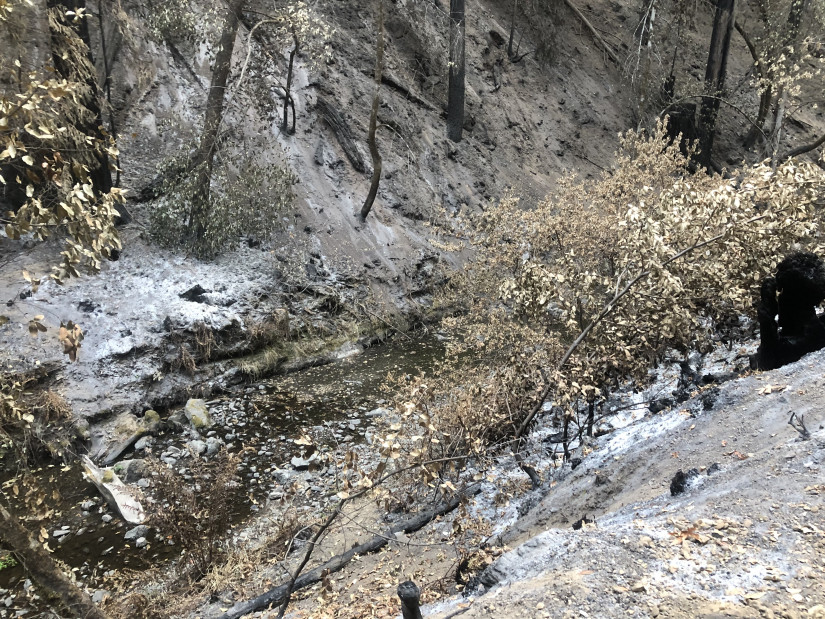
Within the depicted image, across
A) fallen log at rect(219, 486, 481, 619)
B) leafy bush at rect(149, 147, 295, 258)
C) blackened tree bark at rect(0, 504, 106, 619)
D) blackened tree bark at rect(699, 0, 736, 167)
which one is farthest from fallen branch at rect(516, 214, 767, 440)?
blackened tree bark at rect(699, 0, 736, 167)

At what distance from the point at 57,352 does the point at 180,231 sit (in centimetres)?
353

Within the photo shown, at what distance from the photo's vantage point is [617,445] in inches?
248

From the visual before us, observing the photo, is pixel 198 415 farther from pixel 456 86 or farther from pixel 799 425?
pixel 456 86

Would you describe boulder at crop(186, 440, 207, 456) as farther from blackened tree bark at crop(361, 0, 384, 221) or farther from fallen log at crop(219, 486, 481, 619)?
blackened tree bark at crop(361, 0, 384, 221)

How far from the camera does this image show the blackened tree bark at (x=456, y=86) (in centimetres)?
1714

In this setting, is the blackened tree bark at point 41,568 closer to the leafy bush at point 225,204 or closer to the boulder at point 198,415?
the boulder at point 198,415

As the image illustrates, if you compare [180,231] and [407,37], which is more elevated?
[407,37]

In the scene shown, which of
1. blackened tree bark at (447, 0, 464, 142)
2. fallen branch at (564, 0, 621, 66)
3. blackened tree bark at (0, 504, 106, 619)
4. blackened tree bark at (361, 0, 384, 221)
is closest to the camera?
blackened tree bark at (0, 504, 106, 619)

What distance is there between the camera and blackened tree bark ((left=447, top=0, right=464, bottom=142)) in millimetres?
17141

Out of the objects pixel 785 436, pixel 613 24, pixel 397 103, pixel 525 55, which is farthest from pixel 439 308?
pixel 613 24

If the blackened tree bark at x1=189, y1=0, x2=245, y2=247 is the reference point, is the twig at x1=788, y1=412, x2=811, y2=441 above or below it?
below

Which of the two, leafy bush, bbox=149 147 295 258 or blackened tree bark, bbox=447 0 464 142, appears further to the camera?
blackened tree bark, bbox=447 0 464 142

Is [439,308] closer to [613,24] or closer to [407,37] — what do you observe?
[407,37]

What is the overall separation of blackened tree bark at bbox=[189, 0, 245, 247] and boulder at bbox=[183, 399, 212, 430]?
3881 millimetres
